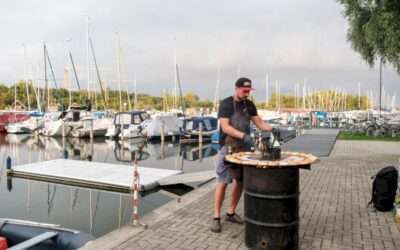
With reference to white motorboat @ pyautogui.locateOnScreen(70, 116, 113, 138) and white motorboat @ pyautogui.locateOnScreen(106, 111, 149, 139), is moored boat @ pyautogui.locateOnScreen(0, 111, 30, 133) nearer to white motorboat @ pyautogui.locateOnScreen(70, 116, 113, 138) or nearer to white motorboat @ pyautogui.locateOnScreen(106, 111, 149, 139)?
white motorboat @ pyautogui.locateOnScreen(70, 116, 113, 138)

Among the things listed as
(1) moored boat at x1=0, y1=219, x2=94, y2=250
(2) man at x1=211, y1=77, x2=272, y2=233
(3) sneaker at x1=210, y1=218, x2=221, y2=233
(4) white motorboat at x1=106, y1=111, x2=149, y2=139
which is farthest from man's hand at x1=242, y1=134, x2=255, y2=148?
(4) white motorboat at x1=106, y1=111, x2=149, y2=139

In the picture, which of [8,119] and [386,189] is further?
[8,119]

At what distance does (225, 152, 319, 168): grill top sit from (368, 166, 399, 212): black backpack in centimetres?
243

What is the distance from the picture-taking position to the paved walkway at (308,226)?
5368mm

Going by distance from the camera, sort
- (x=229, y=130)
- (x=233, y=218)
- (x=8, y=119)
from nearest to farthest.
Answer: (x=229, y=130)
(x=233, y=218)
(x=8, y=119)

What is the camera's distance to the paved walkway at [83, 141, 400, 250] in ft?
17.6

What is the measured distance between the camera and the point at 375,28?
54.4 ft

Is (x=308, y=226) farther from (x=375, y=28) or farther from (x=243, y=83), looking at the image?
(x=375, y=28)

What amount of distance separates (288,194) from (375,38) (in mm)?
14168

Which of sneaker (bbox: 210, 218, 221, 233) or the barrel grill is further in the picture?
sneaker (bbox: 210, 218, 221, 233)

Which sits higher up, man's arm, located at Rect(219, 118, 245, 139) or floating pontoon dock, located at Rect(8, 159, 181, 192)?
man's arm, located at Rect(219, 118, 245, 139)

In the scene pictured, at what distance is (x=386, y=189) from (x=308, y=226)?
6.00ft

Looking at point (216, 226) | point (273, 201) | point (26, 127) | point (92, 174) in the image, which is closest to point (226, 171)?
point (216, 226)

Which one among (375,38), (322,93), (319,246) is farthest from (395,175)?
(322,93)
